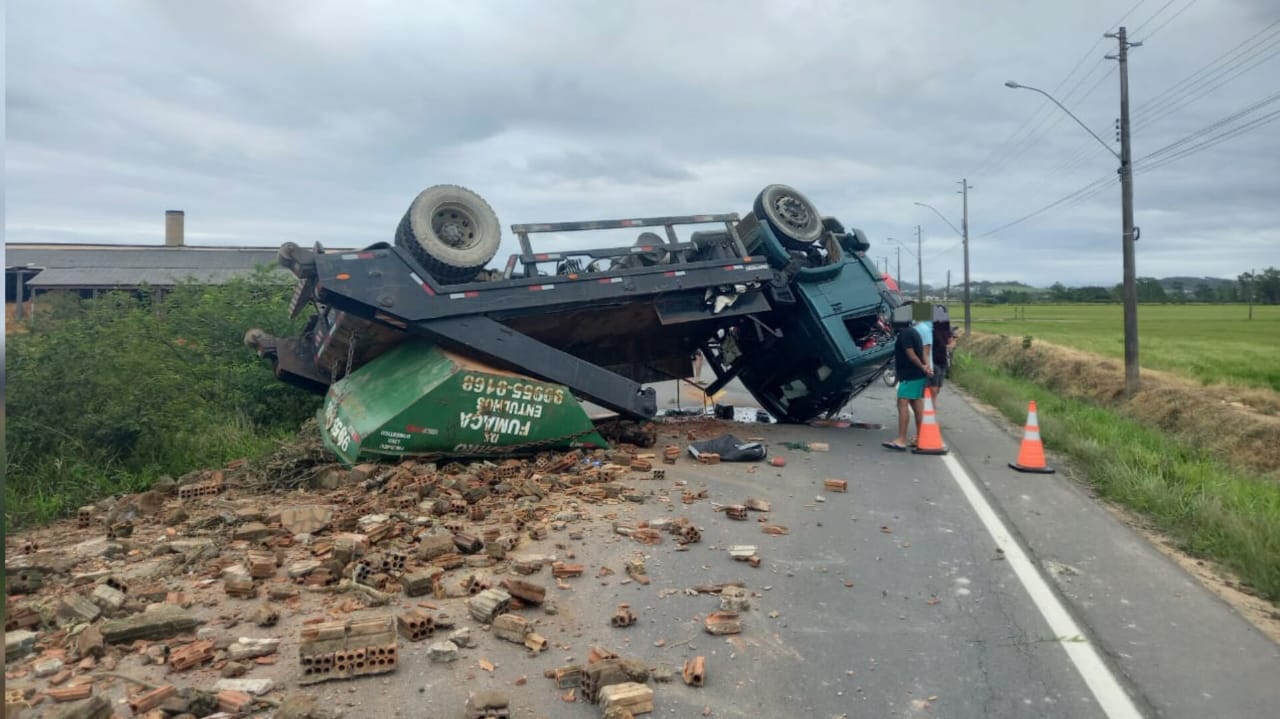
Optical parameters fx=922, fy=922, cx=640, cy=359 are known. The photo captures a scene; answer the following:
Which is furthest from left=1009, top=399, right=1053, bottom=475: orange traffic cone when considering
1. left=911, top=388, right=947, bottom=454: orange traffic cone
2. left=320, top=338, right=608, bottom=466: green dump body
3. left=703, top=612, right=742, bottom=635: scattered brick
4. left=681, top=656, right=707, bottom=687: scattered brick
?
left=681, top=656, right=707, bottom=687: scattered brick

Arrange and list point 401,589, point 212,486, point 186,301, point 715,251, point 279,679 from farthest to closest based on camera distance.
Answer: point 186,301
point 715,251
point 212,486
point 401,589
point 279,679

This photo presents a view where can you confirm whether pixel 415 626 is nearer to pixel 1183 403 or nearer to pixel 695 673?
pixel 695 673

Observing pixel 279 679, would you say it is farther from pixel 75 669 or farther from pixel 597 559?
pixel 597 559

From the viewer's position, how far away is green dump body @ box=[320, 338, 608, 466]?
8.14 metres

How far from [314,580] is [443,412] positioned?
125 inches

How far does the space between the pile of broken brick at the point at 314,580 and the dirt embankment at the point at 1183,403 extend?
8.94m

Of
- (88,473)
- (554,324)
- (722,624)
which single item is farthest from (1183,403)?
(88,473)

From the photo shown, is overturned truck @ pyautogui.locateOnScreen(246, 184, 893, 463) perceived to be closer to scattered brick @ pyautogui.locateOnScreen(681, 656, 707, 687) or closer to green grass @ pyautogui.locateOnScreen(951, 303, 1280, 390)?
scattered brick @ pyautogui.locateOnScreen(681, 656, 707, 687)

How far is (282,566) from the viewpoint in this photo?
5480 mm

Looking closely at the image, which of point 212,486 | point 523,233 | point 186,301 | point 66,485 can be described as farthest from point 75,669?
point 186,301

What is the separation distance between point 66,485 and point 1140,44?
20.0 m

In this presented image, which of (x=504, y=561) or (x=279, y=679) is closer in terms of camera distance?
(x=279, y=679)

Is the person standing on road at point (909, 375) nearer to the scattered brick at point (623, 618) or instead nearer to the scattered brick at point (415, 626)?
the scattered brick at point (623, 618)

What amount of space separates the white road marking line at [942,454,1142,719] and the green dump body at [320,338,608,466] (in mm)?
3945
